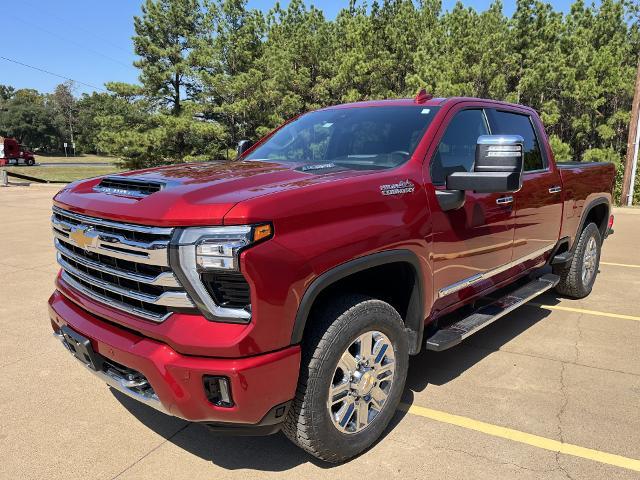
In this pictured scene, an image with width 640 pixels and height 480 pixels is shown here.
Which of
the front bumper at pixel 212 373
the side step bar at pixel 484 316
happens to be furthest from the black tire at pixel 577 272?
the front bumper at pixel 212 373

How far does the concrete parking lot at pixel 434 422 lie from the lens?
2.71 metres

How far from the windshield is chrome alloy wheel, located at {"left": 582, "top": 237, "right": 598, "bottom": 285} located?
317 centimetres

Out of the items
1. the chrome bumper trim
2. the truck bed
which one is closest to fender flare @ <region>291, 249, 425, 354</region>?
the chrome bumper trim

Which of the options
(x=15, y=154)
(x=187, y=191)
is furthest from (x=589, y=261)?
(x=15, y=154)

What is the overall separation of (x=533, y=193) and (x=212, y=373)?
3.08 meters

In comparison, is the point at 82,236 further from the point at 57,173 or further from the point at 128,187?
the point at 57,173

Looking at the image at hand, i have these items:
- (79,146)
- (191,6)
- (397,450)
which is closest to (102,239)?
(397,450)

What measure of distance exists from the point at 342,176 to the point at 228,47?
83.5ft

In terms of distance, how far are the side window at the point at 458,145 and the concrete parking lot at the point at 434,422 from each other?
4.89ft

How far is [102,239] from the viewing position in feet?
8.18

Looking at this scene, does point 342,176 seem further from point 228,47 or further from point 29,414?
point 228,47

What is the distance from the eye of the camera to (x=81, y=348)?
104 inches

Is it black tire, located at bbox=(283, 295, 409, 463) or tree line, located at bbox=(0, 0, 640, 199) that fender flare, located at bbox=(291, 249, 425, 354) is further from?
tree line, located at bbox=(0, 0, 640, 199)

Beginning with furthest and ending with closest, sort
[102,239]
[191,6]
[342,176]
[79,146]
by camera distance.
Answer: [79,146]
[191,6]
[342,176]
[102,239]
